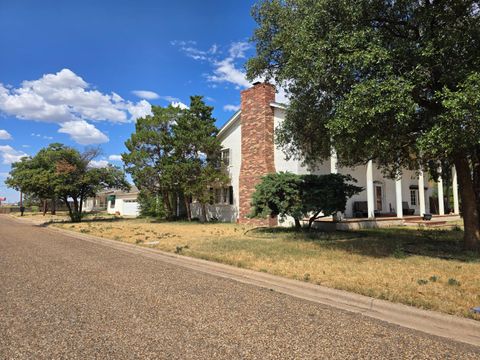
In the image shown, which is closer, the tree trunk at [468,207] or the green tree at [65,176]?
the tree trunk at [468,207]

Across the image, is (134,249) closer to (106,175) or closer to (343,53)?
(343,53)

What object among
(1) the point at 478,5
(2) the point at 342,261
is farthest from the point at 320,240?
(1) the point at 478,5

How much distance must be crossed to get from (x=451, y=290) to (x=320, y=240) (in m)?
7.61

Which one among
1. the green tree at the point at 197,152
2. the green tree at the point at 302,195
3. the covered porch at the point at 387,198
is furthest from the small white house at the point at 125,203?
the green tree at the point at 302,195

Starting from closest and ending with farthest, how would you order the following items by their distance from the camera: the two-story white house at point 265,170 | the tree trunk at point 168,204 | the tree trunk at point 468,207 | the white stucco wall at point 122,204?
the tree trunk at point 468,207 → the two-story white house at point 265,170 → the tree trunk at point 168,204 → the white stucco wall at point 122,204

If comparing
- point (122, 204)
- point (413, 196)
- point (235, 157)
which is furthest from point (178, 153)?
point (122, 204)

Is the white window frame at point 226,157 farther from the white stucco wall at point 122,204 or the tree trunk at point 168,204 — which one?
the white stucco wall at point 122,204

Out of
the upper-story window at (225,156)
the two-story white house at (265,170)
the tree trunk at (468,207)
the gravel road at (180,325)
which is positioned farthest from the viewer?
the upper-story window at (225,156)

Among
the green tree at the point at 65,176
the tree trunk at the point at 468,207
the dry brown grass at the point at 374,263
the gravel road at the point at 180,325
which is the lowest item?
the gravel road at the point at 180,325

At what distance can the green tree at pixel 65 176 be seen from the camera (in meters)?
28.0

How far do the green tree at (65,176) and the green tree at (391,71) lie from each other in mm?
22735

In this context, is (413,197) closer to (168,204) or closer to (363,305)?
(168,204)

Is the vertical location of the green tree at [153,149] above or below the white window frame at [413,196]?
above

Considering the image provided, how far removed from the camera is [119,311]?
19.0 feet
